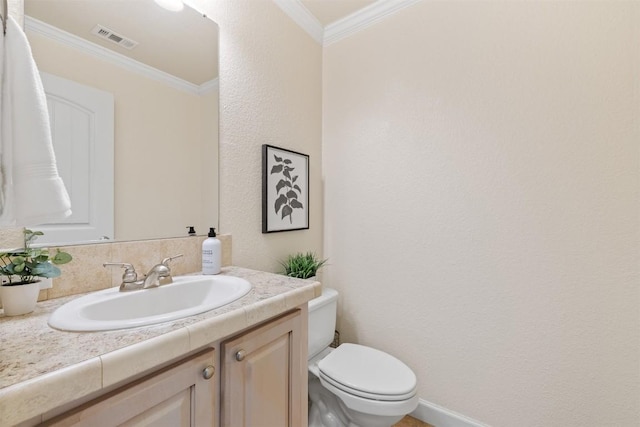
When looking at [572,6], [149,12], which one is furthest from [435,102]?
[149,12]

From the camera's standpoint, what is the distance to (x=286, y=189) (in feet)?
5.37

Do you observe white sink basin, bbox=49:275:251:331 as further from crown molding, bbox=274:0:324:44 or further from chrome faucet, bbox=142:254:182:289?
crown molding, bbox=274:0:324:44

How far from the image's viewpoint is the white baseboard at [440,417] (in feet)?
4.66

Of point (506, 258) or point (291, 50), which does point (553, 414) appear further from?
point (291, 50)

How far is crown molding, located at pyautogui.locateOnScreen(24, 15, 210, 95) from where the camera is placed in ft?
2.78

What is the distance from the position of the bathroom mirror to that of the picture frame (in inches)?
11.5

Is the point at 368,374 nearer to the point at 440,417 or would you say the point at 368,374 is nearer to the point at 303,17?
the point at 440,417

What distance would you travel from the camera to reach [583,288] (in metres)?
1.17

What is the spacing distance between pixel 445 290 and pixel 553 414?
65 centimetres

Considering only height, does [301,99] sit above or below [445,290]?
above

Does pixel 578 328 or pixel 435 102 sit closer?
pixel 578 328

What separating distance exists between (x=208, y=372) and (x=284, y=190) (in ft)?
3.62

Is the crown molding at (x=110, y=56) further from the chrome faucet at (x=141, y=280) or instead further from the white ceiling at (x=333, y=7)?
the white ceiling at (x=333, y=7)

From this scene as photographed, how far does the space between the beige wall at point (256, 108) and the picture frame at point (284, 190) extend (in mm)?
40
